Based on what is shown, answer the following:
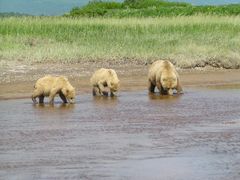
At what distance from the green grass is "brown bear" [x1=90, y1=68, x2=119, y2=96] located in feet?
76.3

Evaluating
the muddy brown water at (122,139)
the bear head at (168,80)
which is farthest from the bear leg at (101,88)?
the bear head at (168,80)

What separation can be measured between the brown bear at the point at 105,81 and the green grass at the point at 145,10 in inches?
915

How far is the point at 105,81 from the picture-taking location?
16922mm

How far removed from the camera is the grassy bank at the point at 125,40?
79.7 feet

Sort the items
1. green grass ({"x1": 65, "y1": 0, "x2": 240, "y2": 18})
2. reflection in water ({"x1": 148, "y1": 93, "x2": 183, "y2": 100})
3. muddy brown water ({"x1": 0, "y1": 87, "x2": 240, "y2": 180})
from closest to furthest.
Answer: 1. muddy brown water ({"x1": 0, "y1": 87, "x2": 240, "y2": 180})
2. reflection in water ({"x1": 148, "y1": 93, "x2": 183, "y2": 100})
3. green grass ({"x1": 65, "y1": 0, "x2": 240, "y2": 18})

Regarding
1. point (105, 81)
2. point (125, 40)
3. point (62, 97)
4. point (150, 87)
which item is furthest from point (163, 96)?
point (125, 40)

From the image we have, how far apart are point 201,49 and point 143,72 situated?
3.81 metres

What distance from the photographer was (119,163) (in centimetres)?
970

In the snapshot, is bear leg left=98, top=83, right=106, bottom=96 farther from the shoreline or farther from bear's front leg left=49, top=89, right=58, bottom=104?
bear's front leg left=49, top=89, right=58, bottom=104

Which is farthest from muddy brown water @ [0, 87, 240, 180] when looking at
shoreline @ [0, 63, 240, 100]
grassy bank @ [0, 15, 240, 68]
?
grassy bank @ [0, 15, 240, 68]

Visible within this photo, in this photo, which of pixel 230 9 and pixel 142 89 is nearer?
pixel 142 89

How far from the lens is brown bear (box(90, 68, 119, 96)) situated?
16.8 metres

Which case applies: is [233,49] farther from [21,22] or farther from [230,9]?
[230,9]

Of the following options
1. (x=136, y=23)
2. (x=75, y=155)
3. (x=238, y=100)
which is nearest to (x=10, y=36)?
(x=136, y=23)
